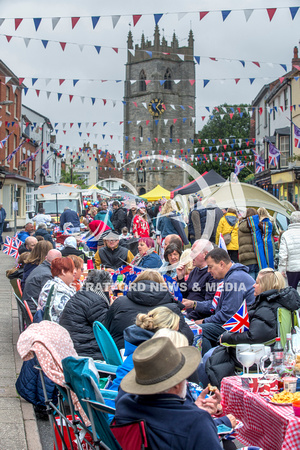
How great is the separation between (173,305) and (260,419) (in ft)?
4.73

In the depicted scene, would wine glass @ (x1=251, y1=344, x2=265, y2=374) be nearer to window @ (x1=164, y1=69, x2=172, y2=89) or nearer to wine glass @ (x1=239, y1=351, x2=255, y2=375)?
wine glass @ (x1=239, y1=351, x2=255, y2=375)

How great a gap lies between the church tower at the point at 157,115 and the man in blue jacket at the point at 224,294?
240 ft

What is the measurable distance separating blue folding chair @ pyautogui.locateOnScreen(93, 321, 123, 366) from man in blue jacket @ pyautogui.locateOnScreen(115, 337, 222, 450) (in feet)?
5.12

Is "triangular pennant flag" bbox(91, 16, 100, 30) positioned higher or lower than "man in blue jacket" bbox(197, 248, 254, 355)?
higher

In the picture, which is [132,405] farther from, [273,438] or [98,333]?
[98,333]

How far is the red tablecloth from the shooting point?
10.2 feet

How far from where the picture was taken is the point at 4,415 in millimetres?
4910

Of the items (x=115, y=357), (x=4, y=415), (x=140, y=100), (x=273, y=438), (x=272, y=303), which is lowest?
(x=4, y=415)

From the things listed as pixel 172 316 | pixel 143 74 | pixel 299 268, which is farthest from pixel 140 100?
pixel 172 316

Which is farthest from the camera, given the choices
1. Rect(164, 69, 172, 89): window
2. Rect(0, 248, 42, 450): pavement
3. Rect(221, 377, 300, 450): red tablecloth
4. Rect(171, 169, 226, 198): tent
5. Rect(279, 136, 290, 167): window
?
Rect(164, 69, 172, 89): window

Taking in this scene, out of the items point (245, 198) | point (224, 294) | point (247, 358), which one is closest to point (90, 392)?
point (247, 358)

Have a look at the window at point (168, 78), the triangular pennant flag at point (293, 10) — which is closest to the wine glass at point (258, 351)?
the triangular pennant flag at point (293, 10)

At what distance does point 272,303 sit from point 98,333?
5.32 ft

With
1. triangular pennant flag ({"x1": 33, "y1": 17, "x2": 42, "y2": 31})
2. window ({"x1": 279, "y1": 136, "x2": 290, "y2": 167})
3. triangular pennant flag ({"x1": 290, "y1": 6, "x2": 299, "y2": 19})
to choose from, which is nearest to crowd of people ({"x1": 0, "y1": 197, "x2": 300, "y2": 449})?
triangular pennant flag ({"x1": 290, "y1": 6, "x2": 299, "y2": 19})
